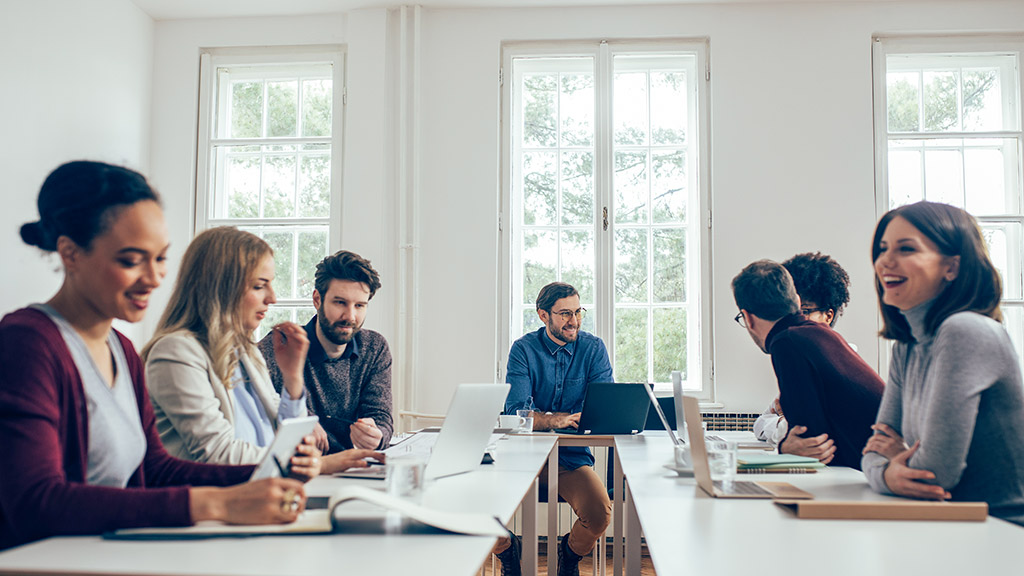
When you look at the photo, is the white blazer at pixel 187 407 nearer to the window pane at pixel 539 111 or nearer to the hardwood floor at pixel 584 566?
the hardwood floor at pixel 584 566

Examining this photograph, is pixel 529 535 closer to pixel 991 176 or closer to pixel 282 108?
pixel 282 108

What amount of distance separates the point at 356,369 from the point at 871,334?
289 centimetres

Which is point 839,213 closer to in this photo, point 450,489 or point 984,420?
point 984,420

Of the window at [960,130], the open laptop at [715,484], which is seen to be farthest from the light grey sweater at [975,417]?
the window at [960,130]

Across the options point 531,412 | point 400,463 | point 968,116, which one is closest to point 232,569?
point 400,463

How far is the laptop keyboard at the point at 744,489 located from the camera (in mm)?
1718

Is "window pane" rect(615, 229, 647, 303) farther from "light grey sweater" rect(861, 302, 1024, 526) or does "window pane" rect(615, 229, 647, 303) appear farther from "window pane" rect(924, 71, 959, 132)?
"light grey sweater" rect(861, 302, 1024, 526)

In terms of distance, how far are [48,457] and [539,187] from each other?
12.3 ft

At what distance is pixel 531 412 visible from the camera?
11.0 ft

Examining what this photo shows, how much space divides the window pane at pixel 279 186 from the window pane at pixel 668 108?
7.17 feet

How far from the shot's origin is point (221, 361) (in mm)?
1977

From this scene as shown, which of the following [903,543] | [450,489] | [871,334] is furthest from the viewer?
[871,334]

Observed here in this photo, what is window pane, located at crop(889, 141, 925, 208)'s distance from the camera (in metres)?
4.57

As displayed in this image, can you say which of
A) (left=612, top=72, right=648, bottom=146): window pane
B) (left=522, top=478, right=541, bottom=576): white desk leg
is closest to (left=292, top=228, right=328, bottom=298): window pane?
(left=612, top=72, right=648, bottom=146): window pane
